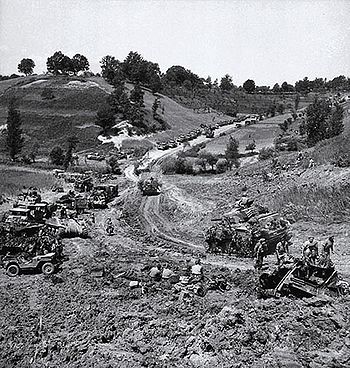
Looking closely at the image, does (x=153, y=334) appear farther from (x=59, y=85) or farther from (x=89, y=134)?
(x=59, y=85)

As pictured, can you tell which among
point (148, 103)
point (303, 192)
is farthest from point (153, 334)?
point (148, 103)

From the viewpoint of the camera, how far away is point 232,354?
11.9 metres

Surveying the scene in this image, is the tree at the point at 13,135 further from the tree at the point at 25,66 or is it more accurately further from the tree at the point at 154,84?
the tree at the point at 25,66

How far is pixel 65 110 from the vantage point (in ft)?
274

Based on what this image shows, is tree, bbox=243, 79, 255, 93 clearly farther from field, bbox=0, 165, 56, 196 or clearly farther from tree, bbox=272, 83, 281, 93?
field, bbox=0, 165, 56, 196

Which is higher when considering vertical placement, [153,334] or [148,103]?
[148,103]

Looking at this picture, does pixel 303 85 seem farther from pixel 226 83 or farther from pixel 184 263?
pixel 184 263

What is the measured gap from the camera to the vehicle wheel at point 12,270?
64.8 ft

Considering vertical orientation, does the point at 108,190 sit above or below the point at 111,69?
below

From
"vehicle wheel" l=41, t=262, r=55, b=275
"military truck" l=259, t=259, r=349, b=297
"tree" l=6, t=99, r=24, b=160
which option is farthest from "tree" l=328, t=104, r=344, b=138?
"tree" l=6, t=99, r=24, b=160

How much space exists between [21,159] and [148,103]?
133 feet

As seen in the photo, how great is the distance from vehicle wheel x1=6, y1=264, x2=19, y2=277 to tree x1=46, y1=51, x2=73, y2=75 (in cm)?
9199

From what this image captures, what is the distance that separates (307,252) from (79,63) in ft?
324

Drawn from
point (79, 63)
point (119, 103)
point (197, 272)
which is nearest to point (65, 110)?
point (119, 103)
